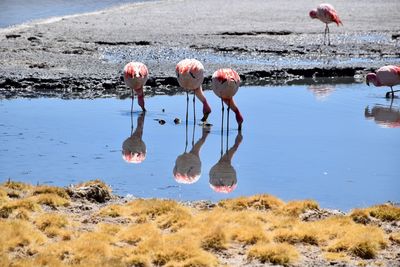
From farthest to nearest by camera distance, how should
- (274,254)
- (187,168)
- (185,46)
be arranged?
1. (185,46)
2. (187,168)
3. (274,254)

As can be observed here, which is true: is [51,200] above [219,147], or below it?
below

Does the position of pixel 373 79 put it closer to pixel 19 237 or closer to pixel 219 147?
pixel 219 147

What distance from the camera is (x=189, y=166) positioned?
12406 millimetres

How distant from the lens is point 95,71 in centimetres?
1891

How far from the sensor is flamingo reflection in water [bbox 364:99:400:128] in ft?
50.6

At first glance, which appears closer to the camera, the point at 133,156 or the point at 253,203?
the point at 253,203

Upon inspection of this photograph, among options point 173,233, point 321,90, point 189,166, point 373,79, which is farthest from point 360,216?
point 321,90

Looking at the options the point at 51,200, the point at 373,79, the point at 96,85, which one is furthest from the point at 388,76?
the point at 51,200

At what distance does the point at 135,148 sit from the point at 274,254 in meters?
5.48

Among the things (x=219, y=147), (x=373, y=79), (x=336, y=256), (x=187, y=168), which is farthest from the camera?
(x=373, y=79)

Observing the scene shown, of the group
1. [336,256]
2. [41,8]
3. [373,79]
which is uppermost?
[41,8]

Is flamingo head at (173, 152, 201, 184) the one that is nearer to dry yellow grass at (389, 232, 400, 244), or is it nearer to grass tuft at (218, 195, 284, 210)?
grass tuft at (218, 195, 284, 210)

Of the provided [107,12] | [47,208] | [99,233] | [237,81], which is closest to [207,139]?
[237,81]

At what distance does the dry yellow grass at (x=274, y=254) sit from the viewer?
810cm
